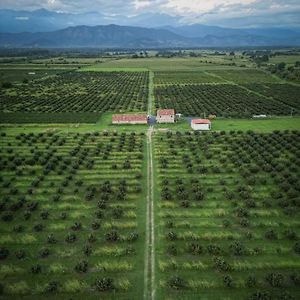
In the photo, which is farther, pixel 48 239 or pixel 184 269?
pixel 48 239

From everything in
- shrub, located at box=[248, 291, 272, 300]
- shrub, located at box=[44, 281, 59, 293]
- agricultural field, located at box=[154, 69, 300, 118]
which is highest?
agricultural field, located at box=[154, 69, 300, 118]

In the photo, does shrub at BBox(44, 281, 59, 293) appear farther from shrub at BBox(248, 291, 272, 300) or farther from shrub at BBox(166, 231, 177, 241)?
shrub at BBox(248, 291, 272, 300)

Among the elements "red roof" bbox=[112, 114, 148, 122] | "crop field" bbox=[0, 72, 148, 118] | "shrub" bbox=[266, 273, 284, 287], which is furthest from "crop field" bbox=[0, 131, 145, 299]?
"crop field" bbox=[0, 72, 148, 118]

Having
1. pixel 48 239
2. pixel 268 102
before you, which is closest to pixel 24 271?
pixel 48 239

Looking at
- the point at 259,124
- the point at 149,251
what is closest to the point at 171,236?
the point at 149,251

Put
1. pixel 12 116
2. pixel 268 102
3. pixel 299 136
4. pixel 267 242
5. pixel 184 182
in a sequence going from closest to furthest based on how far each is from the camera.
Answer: pixel 267 242 → pixel 184 182 → pixel 299 136 → pixel 12 116 → pixel 268 102

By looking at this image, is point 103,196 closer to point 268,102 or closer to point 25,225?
point 25,225
